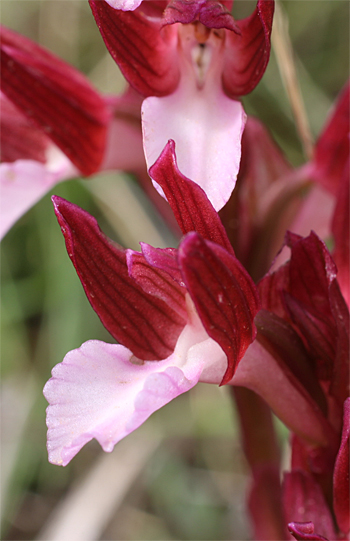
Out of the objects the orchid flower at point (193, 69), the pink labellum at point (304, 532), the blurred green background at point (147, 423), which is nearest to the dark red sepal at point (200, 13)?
the orchid flower at point (193, 69)

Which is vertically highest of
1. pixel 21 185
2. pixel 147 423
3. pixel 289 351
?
pixel 21 185

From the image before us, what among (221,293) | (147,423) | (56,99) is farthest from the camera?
(147,423)

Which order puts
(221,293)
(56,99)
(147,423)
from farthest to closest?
(147,423) < (56,99) < (221,293)

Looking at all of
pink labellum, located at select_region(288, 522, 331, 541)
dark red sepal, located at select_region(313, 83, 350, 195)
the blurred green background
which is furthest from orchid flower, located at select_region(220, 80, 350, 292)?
the blurred green background

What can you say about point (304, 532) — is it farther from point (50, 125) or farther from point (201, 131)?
point (50, 125)

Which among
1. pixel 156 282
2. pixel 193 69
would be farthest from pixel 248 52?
pixel 156 282

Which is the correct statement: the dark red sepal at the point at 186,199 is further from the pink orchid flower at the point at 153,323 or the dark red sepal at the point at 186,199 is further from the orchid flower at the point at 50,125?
the orchid flower at the point at 50,125

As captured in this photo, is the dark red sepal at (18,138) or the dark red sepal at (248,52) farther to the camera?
the dark red sepal at (18,138)

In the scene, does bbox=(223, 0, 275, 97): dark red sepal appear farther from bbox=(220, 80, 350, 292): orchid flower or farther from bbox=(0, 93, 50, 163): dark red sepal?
bbox=(0, 93, 50, 163): dark red sepal
